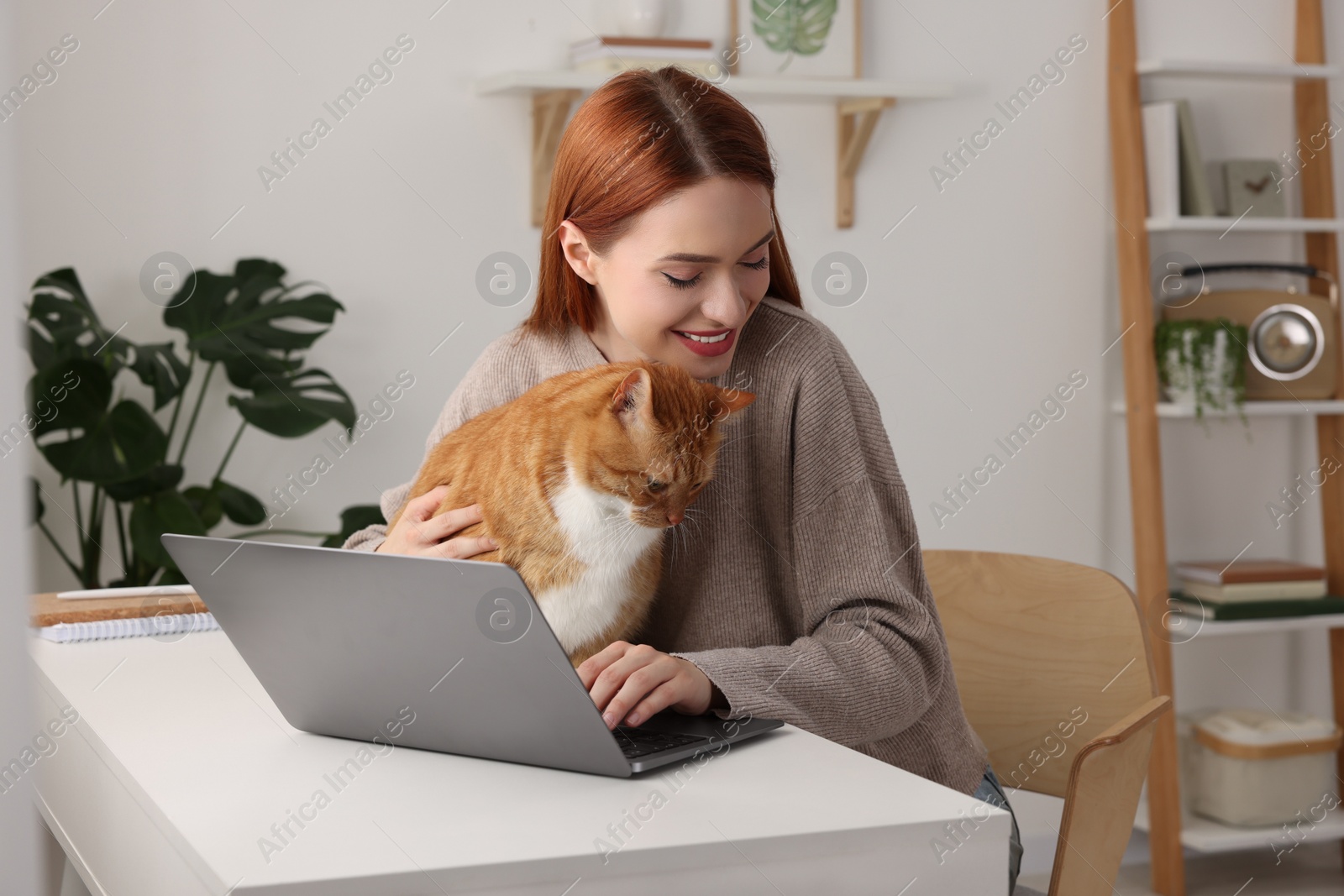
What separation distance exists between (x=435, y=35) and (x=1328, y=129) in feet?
7.07

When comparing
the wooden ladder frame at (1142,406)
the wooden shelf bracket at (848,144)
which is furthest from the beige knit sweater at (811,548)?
the wooden ladder frame at (1142,406)

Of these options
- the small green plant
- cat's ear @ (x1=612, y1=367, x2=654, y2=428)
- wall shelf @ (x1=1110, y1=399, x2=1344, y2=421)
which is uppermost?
cat's ear @ (x1=612, y1=367, x2=654, y2=428)

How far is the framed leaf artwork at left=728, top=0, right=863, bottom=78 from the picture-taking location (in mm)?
2643

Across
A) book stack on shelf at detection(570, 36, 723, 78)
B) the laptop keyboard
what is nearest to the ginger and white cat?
the laptop keyboard

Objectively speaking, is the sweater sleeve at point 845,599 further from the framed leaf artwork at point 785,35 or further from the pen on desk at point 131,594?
the framed leaf artwork at point 785,35

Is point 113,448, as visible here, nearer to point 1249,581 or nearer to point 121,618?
point 121,618

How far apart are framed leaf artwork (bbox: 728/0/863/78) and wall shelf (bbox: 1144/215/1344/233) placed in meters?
0.83

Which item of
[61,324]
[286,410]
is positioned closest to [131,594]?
[286,410]

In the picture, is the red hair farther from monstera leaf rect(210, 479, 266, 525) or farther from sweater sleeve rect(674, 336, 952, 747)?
monstera leaf rect(210, 479, 266, 525)

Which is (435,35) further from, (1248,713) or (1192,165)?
(1248,713)

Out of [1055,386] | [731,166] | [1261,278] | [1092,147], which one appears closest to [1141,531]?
[1055,386]

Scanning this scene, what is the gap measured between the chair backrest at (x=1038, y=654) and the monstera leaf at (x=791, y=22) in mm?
1492

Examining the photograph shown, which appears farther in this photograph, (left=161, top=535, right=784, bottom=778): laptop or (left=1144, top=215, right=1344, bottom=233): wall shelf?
(left=1144, top=215, right=1344, bottom=233): wall shelf

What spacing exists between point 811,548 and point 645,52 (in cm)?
157
